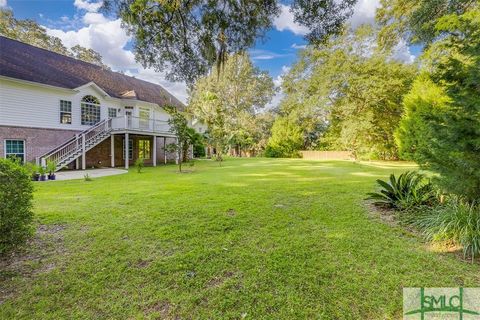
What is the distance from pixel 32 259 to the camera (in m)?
3.24

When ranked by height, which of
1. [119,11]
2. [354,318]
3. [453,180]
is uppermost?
[119,11]

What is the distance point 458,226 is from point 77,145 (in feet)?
53.6

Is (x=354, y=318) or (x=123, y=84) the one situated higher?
(x=123, y=84)

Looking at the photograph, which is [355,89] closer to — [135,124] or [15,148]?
[135,124]

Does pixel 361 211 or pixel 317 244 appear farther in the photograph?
pixel 361 211

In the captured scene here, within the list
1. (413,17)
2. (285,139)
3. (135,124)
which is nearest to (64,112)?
(135,124)

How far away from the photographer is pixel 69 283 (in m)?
2.69

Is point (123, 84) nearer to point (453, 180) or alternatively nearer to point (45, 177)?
point (45, 177)

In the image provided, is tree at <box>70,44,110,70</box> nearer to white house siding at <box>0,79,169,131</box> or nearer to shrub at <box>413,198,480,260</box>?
white house siding at <box>0,79,169,131</box>

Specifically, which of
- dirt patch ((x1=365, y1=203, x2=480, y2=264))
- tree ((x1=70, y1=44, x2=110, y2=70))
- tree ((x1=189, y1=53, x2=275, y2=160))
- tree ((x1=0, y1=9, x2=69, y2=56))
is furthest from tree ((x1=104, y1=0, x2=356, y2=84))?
tree ((x1=70, y1=44, x2=110, y2=70))

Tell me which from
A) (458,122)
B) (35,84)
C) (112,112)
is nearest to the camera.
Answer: (458,122)

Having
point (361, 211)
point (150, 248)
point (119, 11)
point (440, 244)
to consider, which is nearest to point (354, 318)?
point (440, 244)

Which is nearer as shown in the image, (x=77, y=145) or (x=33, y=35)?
(x=77, y=145)

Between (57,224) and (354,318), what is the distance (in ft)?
16.2
